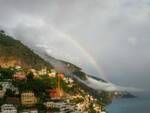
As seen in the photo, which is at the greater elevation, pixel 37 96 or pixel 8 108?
pixel 37 96

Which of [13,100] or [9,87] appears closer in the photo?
[13,100]

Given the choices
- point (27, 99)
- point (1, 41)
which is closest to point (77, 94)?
point (27, 99)

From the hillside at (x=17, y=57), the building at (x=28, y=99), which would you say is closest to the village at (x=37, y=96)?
the building at (x=28, y=99)

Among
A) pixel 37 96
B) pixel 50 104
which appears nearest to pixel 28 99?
pixel 50 104

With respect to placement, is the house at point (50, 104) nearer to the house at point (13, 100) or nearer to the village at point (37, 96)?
the village at point (37, 96)

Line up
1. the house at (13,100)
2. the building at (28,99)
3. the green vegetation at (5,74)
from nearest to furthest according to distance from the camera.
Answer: the house at (13,100) → the building at (28,99) → the green vegetation at (5,74)

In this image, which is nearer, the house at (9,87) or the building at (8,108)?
the building at (8,108)

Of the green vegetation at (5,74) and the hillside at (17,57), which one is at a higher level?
the hillside at (17,57)

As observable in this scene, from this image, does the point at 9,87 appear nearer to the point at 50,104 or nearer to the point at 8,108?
the point at 50,104

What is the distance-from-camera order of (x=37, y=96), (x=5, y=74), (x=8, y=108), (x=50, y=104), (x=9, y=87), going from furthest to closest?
(x=5, y=74) → (x=37, y=96) → (x=9, y=87) → (x=50, y=104) → (x=8, y=108)
